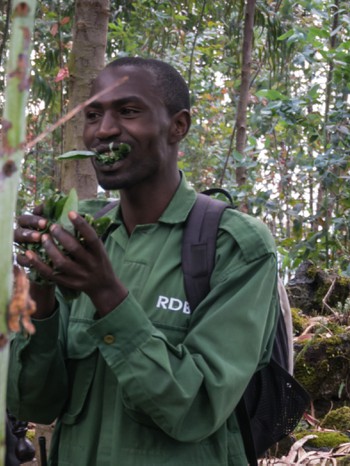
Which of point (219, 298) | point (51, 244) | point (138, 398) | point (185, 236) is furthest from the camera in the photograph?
point (185, 236)

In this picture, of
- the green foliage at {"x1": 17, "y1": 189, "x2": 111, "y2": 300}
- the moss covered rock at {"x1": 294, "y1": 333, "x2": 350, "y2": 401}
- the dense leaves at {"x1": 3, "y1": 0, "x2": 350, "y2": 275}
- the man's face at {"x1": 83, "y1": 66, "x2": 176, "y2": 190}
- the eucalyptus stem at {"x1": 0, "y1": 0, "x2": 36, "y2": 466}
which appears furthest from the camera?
the dense leaves at {"x1": 3, "y1": 0, "x2": 350, "y2": 275}

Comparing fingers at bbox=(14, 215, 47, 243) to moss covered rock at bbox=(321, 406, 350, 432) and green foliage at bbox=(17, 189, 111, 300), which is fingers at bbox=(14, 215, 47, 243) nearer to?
green foliage at bbox=(17, 189, 111, 300)

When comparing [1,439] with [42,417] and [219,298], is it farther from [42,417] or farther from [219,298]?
[42,417]

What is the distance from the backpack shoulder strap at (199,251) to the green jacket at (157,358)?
2 cm

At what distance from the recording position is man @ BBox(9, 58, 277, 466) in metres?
1.88

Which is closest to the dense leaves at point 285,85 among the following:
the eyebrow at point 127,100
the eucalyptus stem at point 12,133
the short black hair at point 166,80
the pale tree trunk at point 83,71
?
the pale tree trunk at point 83,71

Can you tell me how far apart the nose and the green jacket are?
0.91 ft

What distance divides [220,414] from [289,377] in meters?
0.43

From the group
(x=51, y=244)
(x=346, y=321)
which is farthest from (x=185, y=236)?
(x=346, y=321)

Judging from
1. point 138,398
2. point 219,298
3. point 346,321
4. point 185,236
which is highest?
point 185,236

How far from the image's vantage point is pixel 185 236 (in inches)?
87.0

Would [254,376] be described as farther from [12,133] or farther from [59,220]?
[12,133]

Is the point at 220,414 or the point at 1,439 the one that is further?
the point at 220,414

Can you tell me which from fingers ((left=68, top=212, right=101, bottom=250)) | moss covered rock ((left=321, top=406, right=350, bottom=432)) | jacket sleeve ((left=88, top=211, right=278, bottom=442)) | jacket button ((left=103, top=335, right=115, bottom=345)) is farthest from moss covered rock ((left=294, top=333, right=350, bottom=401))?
fingers ((left=68, top=212, right=101, bottom=250))
